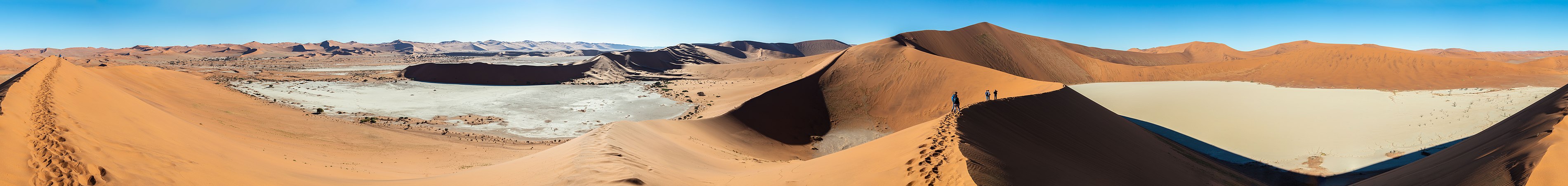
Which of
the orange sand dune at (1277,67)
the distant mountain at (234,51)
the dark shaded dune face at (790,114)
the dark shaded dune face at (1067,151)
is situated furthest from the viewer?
the distant mountain at (234,51)

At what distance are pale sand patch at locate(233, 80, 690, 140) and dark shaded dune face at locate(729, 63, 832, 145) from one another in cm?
545

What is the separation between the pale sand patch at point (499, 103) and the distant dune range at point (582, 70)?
3.89m

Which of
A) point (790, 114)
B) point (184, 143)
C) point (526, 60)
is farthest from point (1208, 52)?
point (526, 60)

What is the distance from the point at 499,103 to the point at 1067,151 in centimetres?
2844

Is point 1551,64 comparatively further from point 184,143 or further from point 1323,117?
point 184,143

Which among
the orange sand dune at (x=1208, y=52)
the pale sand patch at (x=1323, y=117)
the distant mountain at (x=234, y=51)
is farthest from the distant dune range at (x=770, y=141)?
the distant mountain at (x=234, y=51)

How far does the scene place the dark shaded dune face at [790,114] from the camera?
2156cm

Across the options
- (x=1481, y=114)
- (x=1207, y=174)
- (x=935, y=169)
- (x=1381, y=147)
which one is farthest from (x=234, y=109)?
(x=1481, y=114)

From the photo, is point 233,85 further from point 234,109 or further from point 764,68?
point 764,68

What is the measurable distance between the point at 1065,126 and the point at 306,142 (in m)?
18.1

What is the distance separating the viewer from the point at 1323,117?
1986 centimetres

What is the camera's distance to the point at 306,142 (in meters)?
15.0

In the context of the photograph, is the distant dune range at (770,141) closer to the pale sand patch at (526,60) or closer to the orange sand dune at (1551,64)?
the orange sand dune at (1551,64)

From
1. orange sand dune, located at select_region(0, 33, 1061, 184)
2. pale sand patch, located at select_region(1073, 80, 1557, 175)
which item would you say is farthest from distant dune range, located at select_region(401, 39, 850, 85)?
pale sand patch, located at select_region(1073, 80, 1557, 175)
